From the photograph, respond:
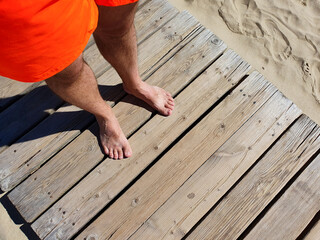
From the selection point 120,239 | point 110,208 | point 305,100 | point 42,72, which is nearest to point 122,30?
point 42,72

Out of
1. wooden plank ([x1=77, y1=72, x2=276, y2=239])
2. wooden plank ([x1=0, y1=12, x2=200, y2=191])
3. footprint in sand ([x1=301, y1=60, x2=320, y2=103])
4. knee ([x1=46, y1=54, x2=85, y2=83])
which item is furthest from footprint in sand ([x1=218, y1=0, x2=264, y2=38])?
knee ([x1=46, y1=54, x2=85, y2=83])

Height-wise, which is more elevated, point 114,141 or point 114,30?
point 114,30

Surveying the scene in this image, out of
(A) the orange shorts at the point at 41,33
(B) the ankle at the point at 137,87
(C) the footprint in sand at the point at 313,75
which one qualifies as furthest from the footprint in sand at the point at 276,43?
(A) the orange shorts at the point at 41,33

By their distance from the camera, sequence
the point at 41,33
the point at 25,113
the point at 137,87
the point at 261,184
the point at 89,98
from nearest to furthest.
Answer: the point at 41,33
the point at 89,98
the point at 261,184
the point at 137,87
the point at 25,113

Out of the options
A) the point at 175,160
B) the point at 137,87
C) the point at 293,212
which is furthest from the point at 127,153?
the point at 293,212

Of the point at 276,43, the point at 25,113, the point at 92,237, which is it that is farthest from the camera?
the point at 276,43

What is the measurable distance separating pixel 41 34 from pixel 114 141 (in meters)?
0.97

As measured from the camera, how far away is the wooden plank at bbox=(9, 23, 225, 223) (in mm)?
1810

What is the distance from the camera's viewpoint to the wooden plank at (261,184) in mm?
1753

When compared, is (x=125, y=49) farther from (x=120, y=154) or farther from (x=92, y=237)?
(x=92, y=237)

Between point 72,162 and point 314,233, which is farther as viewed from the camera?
point 72,162

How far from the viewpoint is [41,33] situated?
Result: 0.96 m

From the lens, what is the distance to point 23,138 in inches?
77.6

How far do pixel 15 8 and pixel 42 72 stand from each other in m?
0.29
